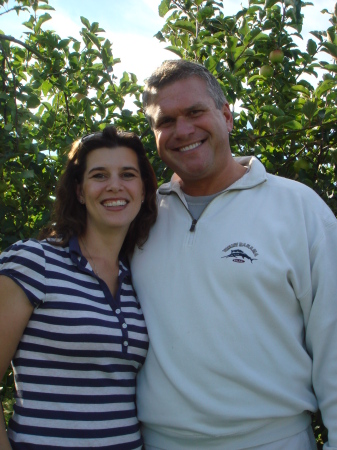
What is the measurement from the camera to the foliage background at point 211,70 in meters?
2.34

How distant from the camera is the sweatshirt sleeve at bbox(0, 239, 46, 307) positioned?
155cm

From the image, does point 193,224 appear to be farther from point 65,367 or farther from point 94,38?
point 94,38

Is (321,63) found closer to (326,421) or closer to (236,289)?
(236,289)

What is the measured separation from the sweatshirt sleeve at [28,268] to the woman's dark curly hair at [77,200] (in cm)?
25

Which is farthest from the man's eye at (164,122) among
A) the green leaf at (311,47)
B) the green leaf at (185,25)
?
the green leaf at (311,47)

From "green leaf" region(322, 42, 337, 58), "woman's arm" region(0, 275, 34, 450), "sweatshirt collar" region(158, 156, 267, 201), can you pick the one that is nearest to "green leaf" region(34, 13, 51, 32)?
"sweatshirt collar" region(158, 156, 267, 201)

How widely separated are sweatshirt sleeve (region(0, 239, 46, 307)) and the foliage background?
2.08 feet

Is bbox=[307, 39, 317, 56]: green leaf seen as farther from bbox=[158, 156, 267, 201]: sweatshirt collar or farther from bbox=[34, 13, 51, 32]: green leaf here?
bbox=[34, 13, 51, 32]: green leaf

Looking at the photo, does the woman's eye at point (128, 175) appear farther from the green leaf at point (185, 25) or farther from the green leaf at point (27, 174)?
the green leaf at point (185, 25)

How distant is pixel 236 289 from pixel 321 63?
1381 millimetres

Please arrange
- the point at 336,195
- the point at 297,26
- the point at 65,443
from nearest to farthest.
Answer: the point at 65,443 < the point at 336,195 < the point at 297,26

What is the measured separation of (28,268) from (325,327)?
876mm

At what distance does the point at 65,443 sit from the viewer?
153 centimetres

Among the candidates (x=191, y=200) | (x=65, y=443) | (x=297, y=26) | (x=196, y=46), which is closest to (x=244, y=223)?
(x=191, y=200)
